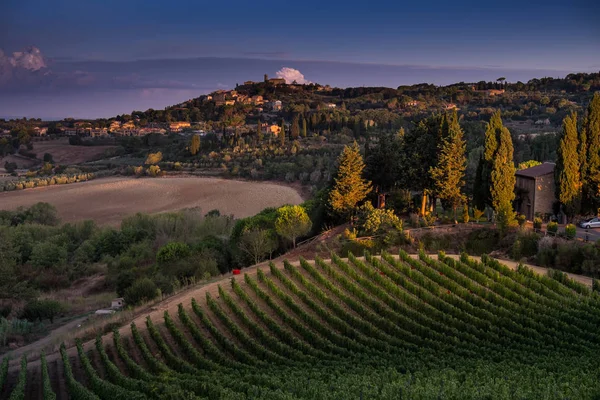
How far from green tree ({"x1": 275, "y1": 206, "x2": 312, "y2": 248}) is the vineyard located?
16.1ft

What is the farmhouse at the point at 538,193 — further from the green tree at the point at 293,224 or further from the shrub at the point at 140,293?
the shrub at the point at 140,293

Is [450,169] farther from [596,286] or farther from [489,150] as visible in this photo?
[596,286]

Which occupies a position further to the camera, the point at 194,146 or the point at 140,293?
the point at 194,146

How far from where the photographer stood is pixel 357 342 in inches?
787

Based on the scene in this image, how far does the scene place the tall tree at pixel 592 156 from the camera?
96.9ft

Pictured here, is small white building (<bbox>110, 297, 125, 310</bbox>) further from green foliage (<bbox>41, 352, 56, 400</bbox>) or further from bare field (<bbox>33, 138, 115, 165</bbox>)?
bare field (<bbox>33, 138, 115, 165</bbox>)

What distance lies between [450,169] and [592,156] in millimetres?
7473

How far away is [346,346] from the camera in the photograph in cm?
1989

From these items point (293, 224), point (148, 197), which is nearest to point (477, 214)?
point (293, 224)

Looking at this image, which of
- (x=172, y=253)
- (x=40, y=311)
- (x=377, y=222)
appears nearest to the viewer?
(x=40, y=311)

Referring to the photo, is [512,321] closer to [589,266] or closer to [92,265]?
[589,266]

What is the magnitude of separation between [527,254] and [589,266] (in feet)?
10.1

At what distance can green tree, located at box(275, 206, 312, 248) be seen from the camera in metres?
32.4

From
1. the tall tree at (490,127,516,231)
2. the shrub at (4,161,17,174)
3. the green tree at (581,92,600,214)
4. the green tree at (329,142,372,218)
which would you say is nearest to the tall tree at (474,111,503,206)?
the tall tree at (490,127,516,231)
